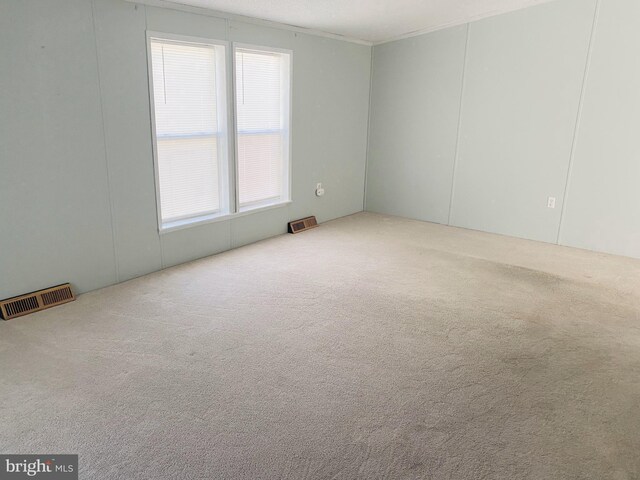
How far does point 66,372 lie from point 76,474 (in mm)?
848

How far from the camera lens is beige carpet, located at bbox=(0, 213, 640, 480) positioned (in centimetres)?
201

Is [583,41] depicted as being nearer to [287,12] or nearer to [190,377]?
[287,12]

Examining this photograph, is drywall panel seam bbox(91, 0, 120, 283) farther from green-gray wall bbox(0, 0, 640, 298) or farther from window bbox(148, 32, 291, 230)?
window bbox(148, 32, 291, 230)

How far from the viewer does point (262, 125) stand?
4.98 meters

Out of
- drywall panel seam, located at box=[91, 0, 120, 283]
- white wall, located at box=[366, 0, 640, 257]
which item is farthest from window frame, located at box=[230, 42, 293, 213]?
white wall, located at box=[366, 0, 640, 257]

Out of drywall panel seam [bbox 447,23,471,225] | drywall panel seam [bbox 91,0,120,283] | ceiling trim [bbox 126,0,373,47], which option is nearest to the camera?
drywall panel seam [bbox 91,0,120,283]

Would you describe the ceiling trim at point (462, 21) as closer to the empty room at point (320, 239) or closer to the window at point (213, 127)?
the empty room at point (320, 239)

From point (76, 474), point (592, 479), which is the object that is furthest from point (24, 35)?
point (592, 479)

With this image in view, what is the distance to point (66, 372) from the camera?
2580 millimetres

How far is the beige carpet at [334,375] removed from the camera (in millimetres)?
2008

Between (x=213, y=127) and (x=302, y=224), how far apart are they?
5.61ft

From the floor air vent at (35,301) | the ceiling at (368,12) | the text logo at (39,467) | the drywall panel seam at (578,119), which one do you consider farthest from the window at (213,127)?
the drywall panel seam at (578,119)

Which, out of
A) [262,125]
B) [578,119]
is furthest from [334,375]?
[578,119]

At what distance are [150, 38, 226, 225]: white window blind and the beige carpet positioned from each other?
68 centimetres
